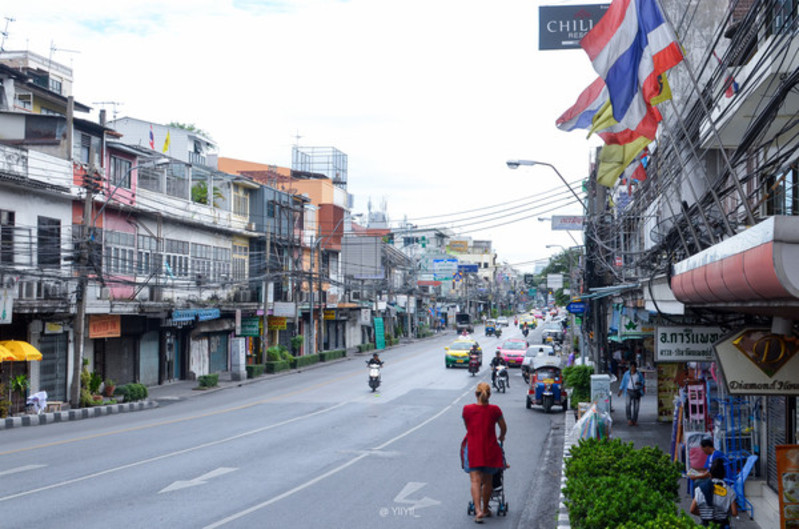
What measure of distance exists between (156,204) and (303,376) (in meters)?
12.8

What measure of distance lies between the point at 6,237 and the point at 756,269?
2985 centimetres

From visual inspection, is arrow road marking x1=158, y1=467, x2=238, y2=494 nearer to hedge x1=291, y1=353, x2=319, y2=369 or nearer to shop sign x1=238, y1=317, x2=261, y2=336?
shop sign x1=238, y1=317, x2=261, y2=336

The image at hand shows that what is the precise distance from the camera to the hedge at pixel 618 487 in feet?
25.1

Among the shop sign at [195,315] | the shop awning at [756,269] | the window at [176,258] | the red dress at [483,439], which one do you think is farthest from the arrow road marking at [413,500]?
the window at [176,258]

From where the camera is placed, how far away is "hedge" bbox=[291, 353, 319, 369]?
170 feet

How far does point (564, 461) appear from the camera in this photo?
1153cm

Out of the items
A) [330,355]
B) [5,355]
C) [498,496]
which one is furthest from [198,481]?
[330,355]

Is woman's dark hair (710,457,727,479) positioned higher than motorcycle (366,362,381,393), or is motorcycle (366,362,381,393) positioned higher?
woman's dark hair (710,457,727,479)

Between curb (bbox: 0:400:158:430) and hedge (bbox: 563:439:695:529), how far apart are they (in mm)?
20352

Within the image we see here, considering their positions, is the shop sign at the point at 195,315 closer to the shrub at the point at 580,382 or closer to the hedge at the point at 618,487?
the shrub at the point at 580,382

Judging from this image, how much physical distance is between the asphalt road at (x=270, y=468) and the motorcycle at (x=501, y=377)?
4559mm

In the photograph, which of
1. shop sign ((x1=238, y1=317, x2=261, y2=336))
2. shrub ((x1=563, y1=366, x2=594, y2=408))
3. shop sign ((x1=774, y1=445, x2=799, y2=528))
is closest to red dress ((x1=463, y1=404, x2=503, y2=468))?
shop sign ((x1=774, y1=445, x2=799, y2=528))

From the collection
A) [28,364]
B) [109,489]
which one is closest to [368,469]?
[109,489]

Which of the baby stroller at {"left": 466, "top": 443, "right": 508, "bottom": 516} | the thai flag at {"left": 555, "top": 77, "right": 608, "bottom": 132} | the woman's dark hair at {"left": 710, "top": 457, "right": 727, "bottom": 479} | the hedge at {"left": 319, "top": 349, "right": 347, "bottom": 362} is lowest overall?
the hedge at {"left": 319, "top": 349, "right": 347, "bottom": 362}
